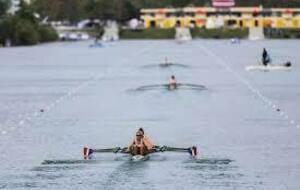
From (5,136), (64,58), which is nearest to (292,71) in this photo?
(64,58)

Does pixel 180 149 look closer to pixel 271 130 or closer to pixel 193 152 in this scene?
pixel 193 152

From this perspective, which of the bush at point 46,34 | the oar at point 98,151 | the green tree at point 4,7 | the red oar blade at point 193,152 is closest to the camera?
the oar at point 98,151

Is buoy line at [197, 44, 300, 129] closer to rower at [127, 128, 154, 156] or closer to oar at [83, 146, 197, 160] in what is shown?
oar at [83, 146, 197, 160]

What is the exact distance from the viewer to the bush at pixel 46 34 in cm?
17588

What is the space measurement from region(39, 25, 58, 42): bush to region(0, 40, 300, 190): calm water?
97621 millimetres

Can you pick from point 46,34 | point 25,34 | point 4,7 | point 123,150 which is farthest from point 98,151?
point 4,7

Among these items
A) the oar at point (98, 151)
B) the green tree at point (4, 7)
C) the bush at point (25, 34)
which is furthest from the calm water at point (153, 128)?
the green tree at point (4, 7)

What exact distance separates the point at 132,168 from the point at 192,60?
2782 inches

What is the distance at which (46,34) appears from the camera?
179750 mm

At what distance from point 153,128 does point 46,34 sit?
140711 mm

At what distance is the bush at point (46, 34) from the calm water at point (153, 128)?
320 ft

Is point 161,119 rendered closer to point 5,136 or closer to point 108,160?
point 5,136

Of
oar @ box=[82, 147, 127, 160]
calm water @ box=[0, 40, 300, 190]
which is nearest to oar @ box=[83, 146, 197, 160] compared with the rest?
oar @ box=[82, 147, 127, 160]

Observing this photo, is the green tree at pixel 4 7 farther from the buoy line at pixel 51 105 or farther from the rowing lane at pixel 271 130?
the rowing lane at pixel 271 130
